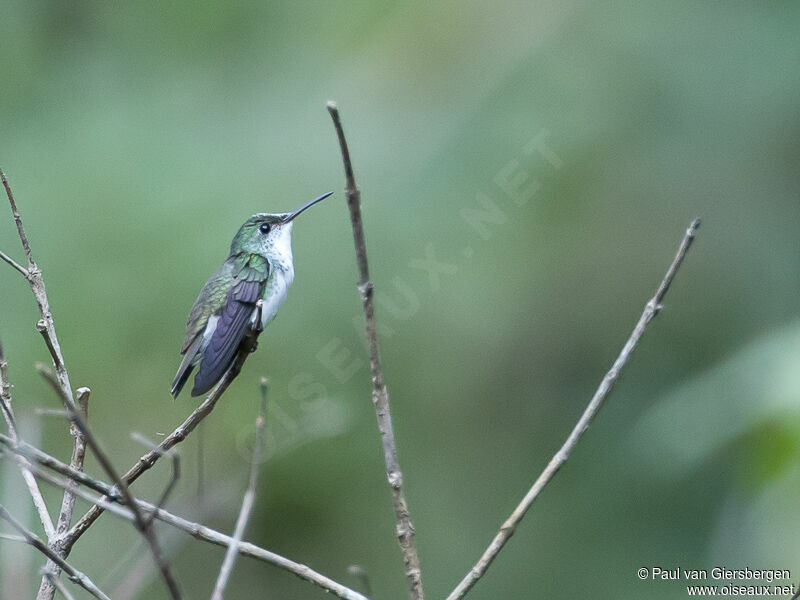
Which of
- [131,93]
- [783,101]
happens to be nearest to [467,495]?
[783,101]

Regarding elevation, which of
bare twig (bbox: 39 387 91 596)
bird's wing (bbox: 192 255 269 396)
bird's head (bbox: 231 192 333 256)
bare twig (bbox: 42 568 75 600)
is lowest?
bare twig (bbox: 42 568 75 600)

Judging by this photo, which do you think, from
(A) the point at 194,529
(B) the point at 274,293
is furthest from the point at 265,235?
(A) the point at 194,529

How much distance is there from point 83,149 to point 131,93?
1.51ft

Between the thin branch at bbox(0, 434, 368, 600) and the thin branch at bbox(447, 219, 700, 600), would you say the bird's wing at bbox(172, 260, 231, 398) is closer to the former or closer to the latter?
the thin branch at bbox(0, 434, 368, 600)

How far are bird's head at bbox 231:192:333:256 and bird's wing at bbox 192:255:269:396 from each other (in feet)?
0.72

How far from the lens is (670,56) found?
4461 mm

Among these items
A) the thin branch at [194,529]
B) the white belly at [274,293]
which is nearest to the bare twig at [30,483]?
the thin branch at [194,529]

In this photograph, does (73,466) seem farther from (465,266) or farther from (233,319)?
(465,266)

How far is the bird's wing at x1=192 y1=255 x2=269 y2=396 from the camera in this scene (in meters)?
2.20

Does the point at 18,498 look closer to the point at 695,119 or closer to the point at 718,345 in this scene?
the point at 718,345

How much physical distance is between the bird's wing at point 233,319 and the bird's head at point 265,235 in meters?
0.22

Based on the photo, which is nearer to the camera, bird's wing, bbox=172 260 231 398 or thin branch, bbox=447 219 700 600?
thin branch, bbox=447 219 700 600

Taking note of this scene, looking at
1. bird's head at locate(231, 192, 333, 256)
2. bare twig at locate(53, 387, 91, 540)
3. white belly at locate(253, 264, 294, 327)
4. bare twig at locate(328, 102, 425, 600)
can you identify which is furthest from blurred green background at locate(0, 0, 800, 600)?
bare twig at locate(328, 102, 425, 600)

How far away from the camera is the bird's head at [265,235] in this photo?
10.2ft
